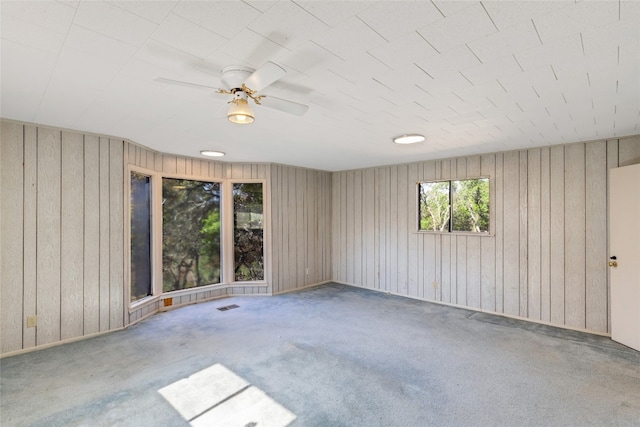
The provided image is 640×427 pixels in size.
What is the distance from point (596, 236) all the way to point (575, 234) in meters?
0.19

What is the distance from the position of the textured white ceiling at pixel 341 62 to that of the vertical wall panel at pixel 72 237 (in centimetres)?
33

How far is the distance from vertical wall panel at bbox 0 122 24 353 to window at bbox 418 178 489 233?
5258 mm

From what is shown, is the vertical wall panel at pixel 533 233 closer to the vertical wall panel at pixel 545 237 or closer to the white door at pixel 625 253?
the vertical wall panel at pixel 545 237

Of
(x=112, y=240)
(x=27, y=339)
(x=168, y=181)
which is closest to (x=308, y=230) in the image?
(x=168, y=181)

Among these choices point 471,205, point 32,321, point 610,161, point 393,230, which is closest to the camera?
point 32,321

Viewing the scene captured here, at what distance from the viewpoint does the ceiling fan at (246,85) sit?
164cm

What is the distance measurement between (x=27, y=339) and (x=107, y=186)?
1.76 m

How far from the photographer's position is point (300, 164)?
5422 millimetres

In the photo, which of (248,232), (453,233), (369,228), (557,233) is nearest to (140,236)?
(248,232)

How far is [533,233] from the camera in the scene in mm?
4023

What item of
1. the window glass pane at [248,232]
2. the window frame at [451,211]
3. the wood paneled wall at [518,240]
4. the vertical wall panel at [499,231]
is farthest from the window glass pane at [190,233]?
the vertical wall panel at [499,231]

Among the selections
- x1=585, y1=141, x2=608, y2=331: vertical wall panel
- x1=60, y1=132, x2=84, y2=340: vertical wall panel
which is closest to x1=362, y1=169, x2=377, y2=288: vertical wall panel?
x1=585, y1=141, x2=608, y2=331: vertical wall panel

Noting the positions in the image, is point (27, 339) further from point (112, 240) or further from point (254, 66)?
point (254, 66)

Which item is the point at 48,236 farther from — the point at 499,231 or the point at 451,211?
the point at 499,231
